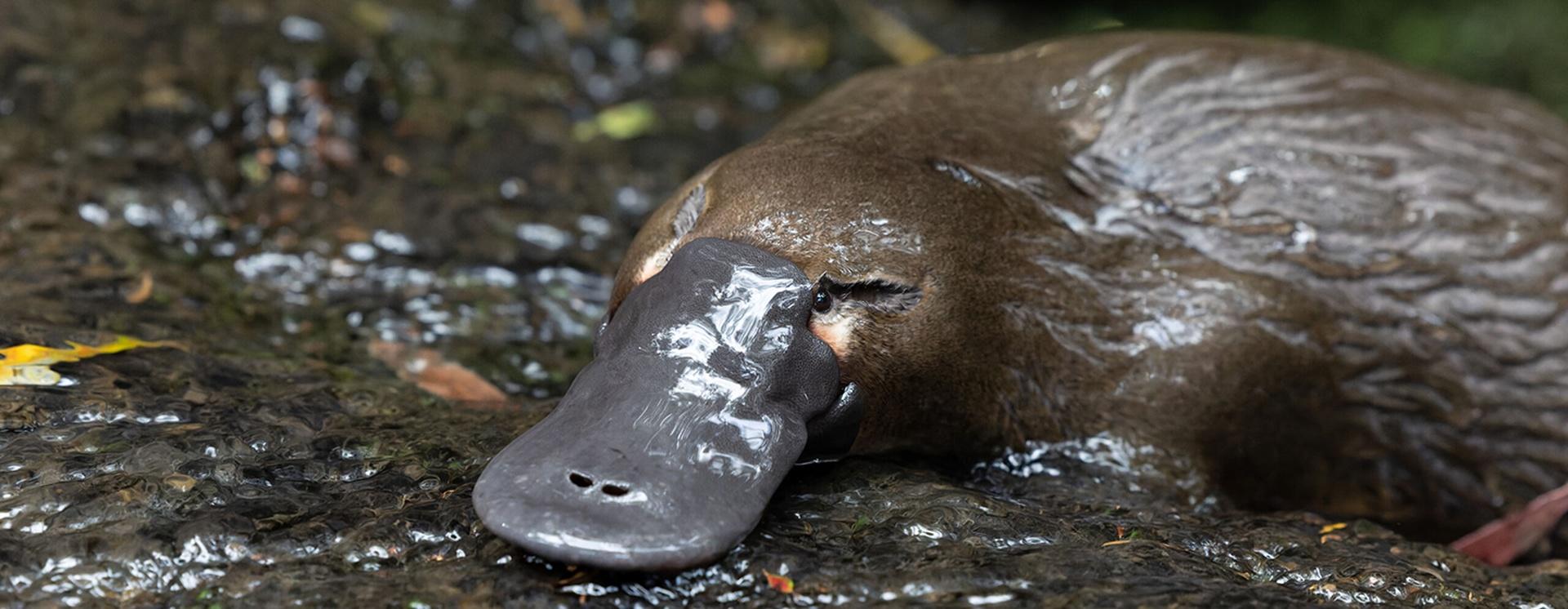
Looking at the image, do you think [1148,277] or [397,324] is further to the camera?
[397,324]

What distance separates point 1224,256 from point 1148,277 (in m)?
0.17

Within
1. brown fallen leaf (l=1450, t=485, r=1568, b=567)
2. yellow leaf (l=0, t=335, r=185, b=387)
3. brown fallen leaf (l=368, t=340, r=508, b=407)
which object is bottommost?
brown fallen leaf (l=1450, t=485, r=1568, b=567)

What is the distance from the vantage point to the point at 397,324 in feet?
9.83

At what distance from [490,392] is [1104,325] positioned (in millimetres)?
1237

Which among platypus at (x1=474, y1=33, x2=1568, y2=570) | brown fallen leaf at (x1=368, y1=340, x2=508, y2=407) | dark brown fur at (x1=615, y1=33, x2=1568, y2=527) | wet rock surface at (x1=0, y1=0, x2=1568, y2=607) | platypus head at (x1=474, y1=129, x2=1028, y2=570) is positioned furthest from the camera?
brown fallen leaf at (x1=368, y1=340, x2=508, y2=407)

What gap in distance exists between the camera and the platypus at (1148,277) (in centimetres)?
218

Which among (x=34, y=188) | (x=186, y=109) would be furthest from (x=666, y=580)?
(x=186, y=109)

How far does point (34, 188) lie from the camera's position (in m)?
3.17

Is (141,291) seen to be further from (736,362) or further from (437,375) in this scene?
(736,362)

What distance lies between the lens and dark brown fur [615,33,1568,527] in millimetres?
2486

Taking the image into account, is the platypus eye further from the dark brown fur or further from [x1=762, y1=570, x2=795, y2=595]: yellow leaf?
[x1=762, y1=570, x2=795, y2=595]: yellow leaf

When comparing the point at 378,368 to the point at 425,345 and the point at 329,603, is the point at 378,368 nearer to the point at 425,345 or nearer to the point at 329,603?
the point at 425,345

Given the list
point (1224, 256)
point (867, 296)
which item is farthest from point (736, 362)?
point (1224, 256)

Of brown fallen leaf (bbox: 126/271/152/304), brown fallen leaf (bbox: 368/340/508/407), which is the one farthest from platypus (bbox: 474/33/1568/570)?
brown fallen leaf (bbox: 126/271/152/304)
